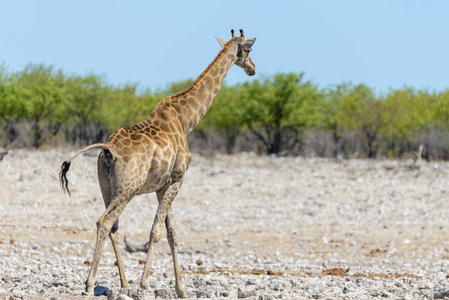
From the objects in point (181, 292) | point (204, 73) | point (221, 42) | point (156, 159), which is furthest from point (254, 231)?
point (156, 159)

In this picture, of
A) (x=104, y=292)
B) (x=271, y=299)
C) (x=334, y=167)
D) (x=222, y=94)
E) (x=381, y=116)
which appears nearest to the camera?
(x=271, y=299)

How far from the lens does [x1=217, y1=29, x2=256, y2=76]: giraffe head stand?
941 centimetres

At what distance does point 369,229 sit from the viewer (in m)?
18.5

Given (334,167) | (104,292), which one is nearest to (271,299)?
(104,292)

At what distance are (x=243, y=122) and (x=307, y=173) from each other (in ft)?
48.0

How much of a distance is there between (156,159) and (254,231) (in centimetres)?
1039

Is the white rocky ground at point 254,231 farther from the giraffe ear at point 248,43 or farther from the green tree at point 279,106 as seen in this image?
the green tree at point 279,106

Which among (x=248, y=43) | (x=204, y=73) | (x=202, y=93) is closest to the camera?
(x=202, y=93)

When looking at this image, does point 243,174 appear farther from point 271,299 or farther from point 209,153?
point 271,299

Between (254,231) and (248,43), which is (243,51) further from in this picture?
(254,231)

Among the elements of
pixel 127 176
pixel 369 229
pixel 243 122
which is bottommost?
pixel 369 229

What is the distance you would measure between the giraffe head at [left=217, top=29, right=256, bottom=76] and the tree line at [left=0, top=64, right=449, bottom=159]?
2889cm

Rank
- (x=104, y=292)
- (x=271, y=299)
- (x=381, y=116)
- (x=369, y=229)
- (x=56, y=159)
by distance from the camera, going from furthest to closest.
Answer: (x=381, y=116) → (x=56, y=159) → (x=369, y=229) → (x=104, y=292) → (x=271, y=299)

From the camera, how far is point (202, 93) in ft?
30.0
